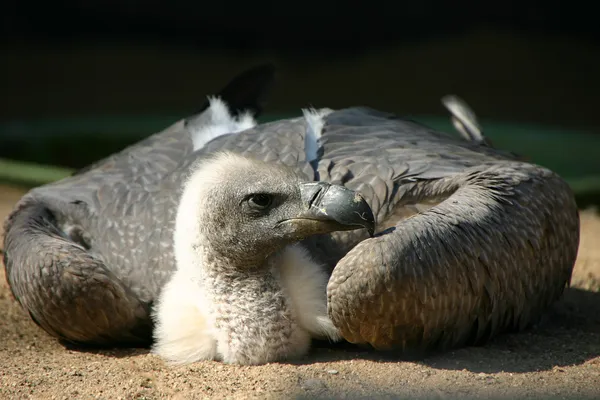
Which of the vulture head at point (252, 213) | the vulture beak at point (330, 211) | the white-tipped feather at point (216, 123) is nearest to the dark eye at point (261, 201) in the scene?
the vulture head at point (252, 213)

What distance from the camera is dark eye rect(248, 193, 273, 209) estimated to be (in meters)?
4.10

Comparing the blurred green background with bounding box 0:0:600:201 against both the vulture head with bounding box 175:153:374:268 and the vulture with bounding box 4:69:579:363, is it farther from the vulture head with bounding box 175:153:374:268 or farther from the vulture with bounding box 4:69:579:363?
the vulture head with bounding box 175:153:374:268

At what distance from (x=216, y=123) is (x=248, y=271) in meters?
1.71

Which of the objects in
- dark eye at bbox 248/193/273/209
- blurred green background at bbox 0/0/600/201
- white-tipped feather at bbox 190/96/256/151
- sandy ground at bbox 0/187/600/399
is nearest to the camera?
sandy ground at bbox 0/187/600/399

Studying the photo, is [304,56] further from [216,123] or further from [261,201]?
[261,201]

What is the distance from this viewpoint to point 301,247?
4.37 metres

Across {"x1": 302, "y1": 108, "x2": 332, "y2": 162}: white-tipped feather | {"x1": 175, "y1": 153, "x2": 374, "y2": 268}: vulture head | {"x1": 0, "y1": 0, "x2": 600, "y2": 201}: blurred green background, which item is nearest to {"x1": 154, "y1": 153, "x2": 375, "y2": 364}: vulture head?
{"x1": 175, "y1": 153, "x2": 374, "y2": 268}: vulture head

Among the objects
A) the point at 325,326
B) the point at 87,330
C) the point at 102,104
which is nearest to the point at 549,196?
the point at 325,326

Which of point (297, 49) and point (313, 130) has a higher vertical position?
point (313, 130)

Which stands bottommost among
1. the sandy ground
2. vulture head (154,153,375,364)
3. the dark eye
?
the sandy ground

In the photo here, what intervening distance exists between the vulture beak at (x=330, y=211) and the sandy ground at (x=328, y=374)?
589 mm

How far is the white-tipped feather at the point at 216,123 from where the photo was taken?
5507 mm

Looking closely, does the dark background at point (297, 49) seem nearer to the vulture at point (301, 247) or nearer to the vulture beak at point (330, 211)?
the vulture at point (301, 247)

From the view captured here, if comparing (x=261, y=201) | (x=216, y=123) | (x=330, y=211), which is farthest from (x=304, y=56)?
(x=330, y=211)
